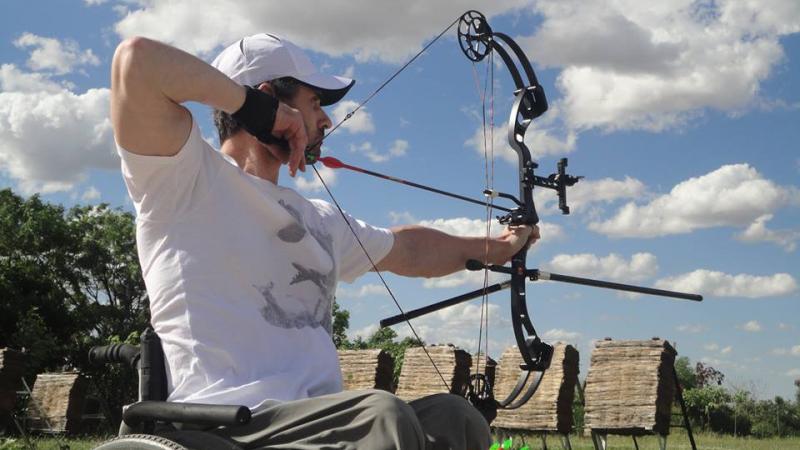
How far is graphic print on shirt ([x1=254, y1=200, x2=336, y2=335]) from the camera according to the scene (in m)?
1.95

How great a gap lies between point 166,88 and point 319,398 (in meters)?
0.68

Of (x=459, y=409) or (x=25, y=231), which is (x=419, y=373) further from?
(x=25, y=231)

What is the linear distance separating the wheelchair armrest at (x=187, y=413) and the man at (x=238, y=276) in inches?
2.4

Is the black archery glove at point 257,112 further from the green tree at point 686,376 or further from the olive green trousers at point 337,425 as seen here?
the green tree at point 686,376

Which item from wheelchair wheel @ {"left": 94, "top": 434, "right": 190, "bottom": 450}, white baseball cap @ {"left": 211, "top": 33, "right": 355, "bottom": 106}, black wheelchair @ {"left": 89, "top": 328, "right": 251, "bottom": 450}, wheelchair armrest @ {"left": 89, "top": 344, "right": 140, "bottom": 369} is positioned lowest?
wheelchair wheel @ {"left": 94, "top": 434, "right": 190, "bottom": 450}

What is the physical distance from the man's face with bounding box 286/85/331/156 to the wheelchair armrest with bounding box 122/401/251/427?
747 millimetres

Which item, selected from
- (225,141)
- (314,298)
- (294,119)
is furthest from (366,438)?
(225,141)

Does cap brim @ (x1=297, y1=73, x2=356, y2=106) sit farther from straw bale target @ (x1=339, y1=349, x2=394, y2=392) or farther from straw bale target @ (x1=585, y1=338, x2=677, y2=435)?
straw bale target @ (x1=339, y1=349, x2=394, y2=392)

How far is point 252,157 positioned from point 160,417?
2.17ft

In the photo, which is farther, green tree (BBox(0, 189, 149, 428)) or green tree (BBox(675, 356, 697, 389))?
green tree (BBox(0, 189, 149, 428))

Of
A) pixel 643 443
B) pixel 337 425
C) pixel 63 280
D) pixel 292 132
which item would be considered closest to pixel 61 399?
pixel 643 443

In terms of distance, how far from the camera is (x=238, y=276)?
6.37 feet

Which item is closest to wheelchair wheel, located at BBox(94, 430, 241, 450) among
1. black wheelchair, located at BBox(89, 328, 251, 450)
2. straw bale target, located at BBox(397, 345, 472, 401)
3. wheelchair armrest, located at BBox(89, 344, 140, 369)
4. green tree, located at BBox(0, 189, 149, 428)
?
black wheelchair, located at BBox(89, 328, 251, 450)

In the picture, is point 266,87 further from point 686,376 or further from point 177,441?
point 686,376
